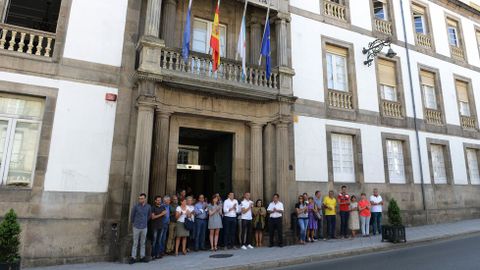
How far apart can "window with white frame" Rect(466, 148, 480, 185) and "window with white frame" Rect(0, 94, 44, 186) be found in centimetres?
1865

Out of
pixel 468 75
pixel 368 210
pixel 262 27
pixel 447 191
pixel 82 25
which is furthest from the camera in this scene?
pixel 468 75

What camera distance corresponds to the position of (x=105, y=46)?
9.30 meters

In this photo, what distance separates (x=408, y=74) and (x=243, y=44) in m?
9.06

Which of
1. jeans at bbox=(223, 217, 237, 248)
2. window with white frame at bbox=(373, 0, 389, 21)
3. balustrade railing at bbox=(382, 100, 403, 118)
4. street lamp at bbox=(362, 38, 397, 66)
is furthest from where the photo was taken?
window with white frame at bbox=(373, 0, 389, 21)

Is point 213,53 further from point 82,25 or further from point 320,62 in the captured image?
point 320,62

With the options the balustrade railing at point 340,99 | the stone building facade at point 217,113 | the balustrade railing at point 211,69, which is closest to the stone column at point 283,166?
the stone building facade at point 217,113

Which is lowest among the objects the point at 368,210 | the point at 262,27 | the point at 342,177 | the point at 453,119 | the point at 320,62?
the point at 368,210

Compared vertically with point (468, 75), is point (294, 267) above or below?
below

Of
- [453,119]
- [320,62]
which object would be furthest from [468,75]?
[320,62]

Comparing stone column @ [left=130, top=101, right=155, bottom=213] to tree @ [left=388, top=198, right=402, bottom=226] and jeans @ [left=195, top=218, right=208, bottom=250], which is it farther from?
tree @ [left=388, top=198, right=402, bottom=226]

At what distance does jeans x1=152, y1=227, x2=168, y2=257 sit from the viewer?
26.5ft

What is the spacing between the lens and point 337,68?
44.7ft

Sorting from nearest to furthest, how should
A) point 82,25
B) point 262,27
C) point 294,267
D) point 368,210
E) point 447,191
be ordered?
point 294,267, point 82,25, point 368,210, point 262,27, point 447,191

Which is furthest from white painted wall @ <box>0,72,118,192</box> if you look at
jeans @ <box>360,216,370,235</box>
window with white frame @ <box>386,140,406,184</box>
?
window with white frame @ <box>386,140,406,184</box>
